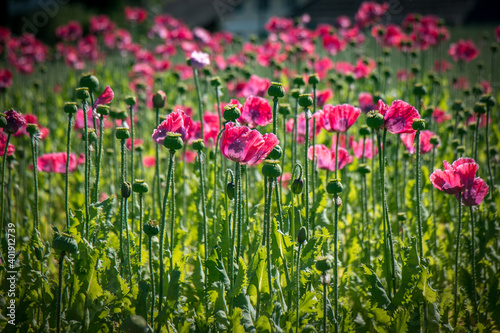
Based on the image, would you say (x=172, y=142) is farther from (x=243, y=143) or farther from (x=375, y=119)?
(x=375, y=119)

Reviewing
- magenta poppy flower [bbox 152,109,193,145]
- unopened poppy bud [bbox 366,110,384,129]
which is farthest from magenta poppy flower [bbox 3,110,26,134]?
unopened poppy bud [bbox 366,110,384,129]

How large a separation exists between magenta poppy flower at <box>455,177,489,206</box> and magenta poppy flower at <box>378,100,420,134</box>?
334 mm

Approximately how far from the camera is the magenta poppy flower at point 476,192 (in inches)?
71.7

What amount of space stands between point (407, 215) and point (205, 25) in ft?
96.6

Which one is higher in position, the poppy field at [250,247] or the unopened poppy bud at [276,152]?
the unopened poppy bud at [276,152]

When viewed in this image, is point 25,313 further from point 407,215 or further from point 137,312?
point 407,215

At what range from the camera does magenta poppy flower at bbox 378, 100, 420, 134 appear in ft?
5.85

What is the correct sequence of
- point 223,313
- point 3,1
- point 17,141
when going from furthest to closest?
point 3,1
point 17,141
point 223,313

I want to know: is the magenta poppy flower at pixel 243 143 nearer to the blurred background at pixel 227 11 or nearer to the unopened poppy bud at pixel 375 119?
the unopened poppy bud at pixel 375 119

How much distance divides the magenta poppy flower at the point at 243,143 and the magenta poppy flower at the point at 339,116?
0.58 m

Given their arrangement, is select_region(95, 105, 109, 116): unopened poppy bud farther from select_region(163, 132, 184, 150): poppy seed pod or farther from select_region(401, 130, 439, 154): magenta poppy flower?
select_region(401, 130, 439, 154): magenta poppy flower

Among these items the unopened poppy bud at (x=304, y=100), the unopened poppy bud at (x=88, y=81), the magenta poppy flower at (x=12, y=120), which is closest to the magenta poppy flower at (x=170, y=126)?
the unopened poppy bud at (x=88, y=81)

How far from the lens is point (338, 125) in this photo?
210cm

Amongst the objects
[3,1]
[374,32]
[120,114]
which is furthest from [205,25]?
[120,114]
